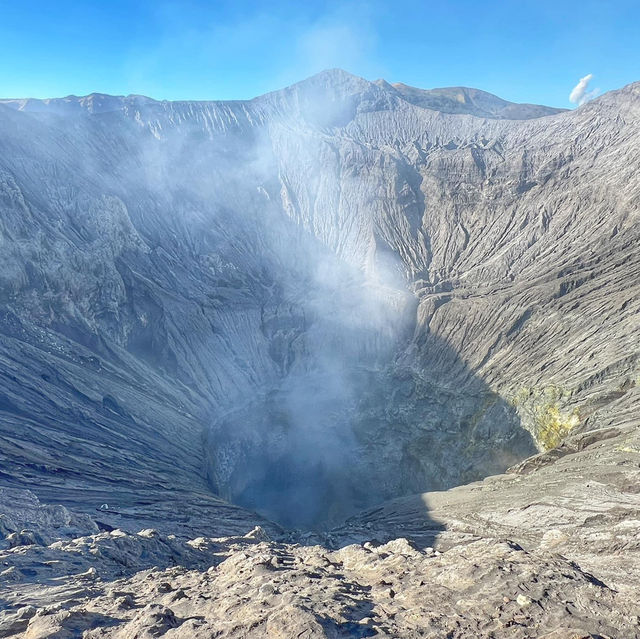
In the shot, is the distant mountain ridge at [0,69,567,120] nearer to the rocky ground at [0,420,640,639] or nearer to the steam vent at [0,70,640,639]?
the steam vent at [0,70,640,639]

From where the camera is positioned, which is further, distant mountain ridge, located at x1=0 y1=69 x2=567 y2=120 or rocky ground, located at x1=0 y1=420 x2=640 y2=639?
distant mountain ridge, located at x1=0 y1=69 x2=567 y2=120

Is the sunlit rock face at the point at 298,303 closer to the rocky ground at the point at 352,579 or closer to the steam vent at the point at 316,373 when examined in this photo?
the steam vent at the point at 316,373

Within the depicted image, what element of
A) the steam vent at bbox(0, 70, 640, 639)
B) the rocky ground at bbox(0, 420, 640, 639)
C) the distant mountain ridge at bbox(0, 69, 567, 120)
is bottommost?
the rocky ground at bbox(0, 420, 640, 639)

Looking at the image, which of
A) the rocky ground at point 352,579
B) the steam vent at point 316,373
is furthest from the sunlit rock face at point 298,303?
the rocky ground at point 352,579

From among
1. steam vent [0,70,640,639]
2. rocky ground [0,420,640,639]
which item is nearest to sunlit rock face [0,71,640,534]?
steam vent [0,70,640,639]

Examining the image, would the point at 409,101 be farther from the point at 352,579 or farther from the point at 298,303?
the point at 352,579

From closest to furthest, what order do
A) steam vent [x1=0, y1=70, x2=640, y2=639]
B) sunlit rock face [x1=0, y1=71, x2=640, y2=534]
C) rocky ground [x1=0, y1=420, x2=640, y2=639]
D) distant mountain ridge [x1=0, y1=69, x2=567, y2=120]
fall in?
rocky ground [x1=0, y1=420, x2=640, y2=639]
steam vent [x1=0, y1=70, x2=640, y2=639]
sunlit rock face [x1=0, y1=71, x2=640, y2=534]
distant mountain ridge [x1=0, y1=69, x2=567, y2=120]

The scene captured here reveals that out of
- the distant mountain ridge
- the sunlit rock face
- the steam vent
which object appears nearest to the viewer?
the steam vent

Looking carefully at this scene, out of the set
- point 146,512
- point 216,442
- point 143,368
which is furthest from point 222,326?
point 146,512
